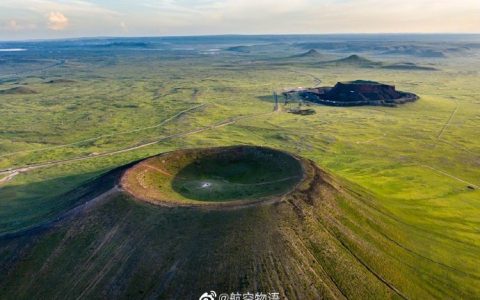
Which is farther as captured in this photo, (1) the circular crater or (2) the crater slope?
(1) the circular crater

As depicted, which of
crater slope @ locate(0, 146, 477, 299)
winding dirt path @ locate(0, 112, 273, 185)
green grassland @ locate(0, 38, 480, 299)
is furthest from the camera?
winding dirt path @ locate(0, 112, 273, 185)

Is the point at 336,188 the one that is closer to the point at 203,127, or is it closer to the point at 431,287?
the point at 431,287

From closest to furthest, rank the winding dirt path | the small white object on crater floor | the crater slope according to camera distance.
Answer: the crater slope
the small white object on crater floor
the winding dirt path

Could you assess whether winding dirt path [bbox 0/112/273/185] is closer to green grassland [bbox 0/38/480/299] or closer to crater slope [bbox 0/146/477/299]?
green grassland [bbox 0/38/480/299]

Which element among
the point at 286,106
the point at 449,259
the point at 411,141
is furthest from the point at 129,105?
the point at 449,259

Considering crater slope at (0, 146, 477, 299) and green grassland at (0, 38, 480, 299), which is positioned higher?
crater slope at (0, 146, 477, 299)

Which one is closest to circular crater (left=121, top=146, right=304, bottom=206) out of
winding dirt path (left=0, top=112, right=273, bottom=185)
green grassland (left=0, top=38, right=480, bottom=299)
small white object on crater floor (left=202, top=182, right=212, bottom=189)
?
small white object on crater floor (left=202, top=182, right=212, bottom=189)
